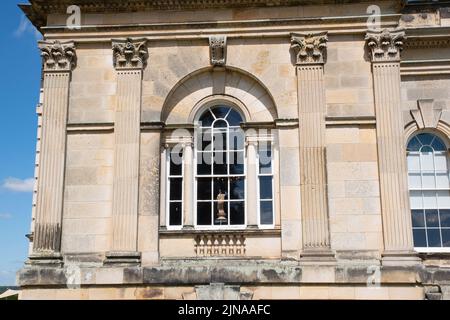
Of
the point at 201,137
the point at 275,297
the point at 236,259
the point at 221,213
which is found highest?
the point at 201,137

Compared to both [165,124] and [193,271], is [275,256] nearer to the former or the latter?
[193,271]

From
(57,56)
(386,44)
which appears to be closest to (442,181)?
(386,44)

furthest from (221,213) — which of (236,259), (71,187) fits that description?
(71,187)

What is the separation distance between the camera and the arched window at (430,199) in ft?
54.1

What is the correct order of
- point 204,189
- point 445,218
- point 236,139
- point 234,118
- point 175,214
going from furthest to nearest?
point 445,218 < point 234,118 < point 236,139 < point 204,189 < point 175,214

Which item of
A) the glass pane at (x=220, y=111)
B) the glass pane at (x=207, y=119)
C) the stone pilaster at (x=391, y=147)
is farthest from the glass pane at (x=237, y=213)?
the stone pilaster at (x=391, y=147)

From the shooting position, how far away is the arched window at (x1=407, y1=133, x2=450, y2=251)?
16.5 metres

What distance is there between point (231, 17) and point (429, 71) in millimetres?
6249

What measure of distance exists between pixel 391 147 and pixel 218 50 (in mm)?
4662

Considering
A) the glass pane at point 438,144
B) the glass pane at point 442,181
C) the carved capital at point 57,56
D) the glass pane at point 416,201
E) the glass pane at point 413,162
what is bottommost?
the glass pane at point 416,201

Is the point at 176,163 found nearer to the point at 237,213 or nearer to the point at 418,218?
the point at 237,213

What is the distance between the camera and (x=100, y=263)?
13578mm

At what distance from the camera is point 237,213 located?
551 inches

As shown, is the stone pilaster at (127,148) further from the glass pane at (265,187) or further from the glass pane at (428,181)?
the glass pane at (428,181)
